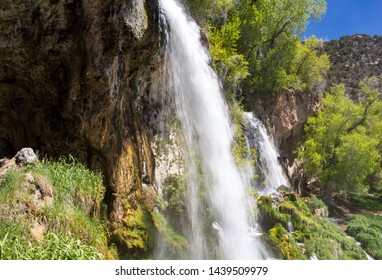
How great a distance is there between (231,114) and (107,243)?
32.0 ft

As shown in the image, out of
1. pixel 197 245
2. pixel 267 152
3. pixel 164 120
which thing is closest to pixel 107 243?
pixel 197 245

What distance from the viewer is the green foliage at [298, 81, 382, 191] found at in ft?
83.1

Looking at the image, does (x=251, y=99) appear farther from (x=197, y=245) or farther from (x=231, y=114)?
(x=197, y=245)

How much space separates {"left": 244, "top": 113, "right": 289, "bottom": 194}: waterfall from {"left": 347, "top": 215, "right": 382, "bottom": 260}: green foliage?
14.4 ft

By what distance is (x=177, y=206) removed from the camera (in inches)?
483

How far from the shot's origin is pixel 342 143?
26234 millimetres

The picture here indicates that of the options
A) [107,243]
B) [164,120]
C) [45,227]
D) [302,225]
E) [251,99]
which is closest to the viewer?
[45,227]

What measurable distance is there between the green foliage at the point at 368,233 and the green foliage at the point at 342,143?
3969 millimetres

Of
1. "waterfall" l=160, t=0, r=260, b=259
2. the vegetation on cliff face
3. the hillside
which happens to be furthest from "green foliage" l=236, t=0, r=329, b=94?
the hillside

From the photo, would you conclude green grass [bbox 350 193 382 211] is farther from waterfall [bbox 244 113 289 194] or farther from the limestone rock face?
the limestone rock face

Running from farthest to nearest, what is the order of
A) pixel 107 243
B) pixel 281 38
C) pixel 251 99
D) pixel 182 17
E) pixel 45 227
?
pixel 281 38, pixel 251 99, pixel 182 17, pixel 107 243, pixel 45 227

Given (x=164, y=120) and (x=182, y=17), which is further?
(x=182, y=17)

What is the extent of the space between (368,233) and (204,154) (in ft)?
34.6

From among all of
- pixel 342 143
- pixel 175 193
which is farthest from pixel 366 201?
pixel 175 193
